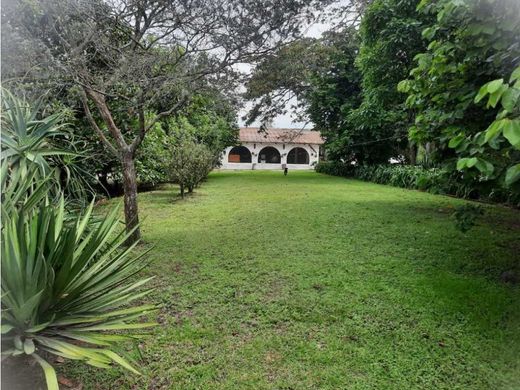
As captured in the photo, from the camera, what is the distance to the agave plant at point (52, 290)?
203 cm

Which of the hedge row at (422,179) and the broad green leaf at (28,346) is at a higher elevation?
the hedge row at (422,179)

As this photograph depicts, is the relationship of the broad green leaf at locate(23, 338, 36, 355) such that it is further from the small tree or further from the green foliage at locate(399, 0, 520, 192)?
the small tree

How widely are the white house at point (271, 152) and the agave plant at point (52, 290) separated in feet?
109

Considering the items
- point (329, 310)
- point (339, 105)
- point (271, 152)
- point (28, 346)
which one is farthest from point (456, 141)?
point (271, 152)

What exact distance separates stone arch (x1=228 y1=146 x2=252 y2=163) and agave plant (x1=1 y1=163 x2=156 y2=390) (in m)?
36.3

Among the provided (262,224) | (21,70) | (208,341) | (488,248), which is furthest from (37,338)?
(488,248)

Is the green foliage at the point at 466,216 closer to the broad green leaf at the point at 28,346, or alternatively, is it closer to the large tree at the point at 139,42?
the large tree at the point at 139,42

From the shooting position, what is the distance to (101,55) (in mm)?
4848

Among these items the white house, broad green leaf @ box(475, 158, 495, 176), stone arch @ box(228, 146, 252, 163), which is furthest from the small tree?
stone arch @ box(228, 146, 252, 163)

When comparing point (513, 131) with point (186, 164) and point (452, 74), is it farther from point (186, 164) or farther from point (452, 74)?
point (186, 164)

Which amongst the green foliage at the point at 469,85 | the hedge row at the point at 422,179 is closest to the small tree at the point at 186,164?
the hedge row at the point at 422,179

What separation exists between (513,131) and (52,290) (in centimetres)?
292

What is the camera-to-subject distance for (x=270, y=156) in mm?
39531

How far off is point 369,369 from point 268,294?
1.53m
